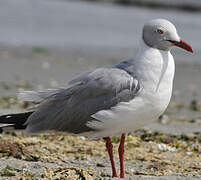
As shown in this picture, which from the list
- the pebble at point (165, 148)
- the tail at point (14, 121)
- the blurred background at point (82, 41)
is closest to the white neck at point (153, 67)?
the tail at point (14, 121)

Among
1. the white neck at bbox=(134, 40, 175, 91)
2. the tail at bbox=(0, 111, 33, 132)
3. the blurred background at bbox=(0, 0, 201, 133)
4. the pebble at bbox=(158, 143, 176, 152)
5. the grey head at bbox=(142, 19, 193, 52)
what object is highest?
the blurred background at bbox=(0, 0, 201, 133)

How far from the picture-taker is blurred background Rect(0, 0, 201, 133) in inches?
407

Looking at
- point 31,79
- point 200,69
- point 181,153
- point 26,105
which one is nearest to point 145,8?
point 200,69

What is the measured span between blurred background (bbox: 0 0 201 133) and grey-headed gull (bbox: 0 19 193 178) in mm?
3003

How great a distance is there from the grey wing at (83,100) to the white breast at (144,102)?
8 cm

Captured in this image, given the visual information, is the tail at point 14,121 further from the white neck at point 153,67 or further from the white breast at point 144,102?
the white neck at point 153,67

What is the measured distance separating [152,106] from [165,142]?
88.2 inches

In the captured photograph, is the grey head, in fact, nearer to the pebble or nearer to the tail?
the tail

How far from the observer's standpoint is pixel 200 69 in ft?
41.5

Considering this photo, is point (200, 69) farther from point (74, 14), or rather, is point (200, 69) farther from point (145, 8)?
point (145, 8)

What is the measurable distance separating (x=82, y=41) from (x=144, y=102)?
11813 millimetres

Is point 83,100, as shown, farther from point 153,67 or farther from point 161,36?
point 161,36

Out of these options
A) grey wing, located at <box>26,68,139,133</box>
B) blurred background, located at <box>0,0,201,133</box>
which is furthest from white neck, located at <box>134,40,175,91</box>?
blurred background, located at <box>0,0,201,133</box>

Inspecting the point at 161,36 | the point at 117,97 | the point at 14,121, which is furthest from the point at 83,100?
the point at 161,36
